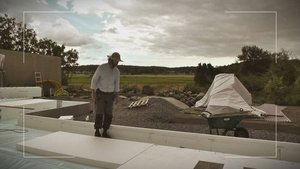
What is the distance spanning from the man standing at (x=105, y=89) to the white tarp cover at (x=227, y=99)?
13.9 ft

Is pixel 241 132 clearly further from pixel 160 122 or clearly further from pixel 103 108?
pixel 160 122

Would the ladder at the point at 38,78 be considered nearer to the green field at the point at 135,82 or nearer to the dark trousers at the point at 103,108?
the green field at the point at 135,82

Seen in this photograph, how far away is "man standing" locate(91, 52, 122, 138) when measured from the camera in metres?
4.06

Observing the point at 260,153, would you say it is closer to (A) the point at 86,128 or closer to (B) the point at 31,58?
(A) the point at 86,128

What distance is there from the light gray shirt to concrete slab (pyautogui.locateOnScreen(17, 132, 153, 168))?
0.81m

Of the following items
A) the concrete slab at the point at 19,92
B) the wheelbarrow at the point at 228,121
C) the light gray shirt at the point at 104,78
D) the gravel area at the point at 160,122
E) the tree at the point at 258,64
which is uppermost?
the tree at the point at 258,64

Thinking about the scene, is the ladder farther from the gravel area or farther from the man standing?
the man standing

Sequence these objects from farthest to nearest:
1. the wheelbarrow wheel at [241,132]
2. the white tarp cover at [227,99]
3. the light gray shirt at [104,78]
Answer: the white tarp cover at [227,99]
the wheelbarrow wheel at [241,132]
the light gray shirt at [104,78]

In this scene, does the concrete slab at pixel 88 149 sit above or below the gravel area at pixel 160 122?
above

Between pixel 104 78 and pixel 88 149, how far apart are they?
1145 mm

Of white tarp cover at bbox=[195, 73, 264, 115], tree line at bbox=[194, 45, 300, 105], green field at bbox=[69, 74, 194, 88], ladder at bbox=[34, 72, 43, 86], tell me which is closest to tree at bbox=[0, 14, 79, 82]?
green field at bbox=[69, 74, 194, 88]

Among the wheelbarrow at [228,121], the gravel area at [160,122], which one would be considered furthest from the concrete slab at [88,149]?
the gravel area at [160,122]

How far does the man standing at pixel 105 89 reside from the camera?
4062 mm

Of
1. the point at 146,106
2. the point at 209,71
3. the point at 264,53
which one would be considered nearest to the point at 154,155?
the point at 146,106
